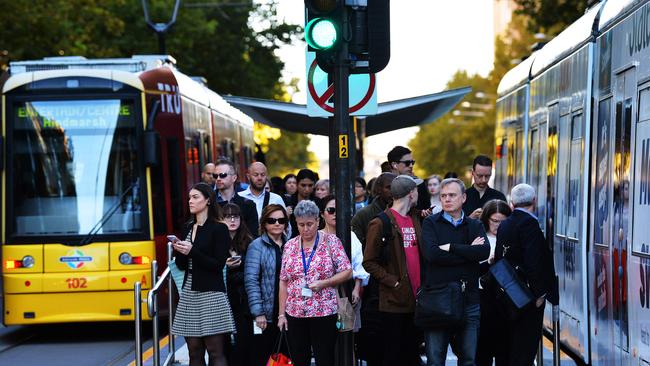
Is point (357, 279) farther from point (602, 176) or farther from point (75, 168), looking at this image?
point (75, 168)

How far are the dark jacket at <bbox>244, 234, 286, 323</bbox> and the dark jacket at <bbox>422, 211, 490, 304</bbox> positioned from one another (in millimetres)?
1090

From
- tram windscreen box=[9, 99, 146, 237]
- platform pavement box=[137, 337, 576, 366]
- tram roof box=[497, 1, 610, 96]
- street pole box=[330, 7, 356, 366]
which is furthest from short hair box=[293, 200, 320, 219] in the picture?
tram windscreen box=[9, 99, 146, 237]

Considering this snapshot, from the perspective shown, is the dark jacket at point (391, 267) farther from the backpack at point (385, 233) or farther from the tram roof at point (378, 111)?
the tram roof at point (378, 111)

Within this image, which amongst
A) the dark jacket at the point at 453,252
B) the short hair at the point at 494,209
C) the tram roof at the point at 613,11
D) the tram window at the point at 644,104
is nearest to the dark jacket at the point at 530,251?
the dark jacket at the point at 453,252

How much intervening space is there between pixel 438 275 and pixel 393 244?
446 mm

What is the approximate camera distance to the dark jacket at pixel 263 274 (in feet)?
32.1

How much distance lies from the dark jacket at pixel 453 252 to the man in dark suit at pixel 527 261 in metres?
0.39

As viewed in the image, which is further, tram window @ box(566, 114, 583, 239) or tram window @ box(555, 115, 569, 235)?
tram window @ box(555, 115, 569, 235)

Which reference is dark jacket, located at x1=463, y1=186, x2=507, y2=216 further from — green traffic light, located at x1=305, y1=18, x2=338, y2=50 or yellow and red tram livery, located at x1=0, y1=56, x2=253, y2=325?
green traffic light, located at x1=305, y1=18, x2=338, y2=50

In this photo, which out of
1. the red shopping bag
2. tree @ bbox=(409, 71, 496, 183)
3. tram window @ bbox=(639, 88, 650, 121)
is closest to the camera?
tram window @ bbox=(639, 88, 650, 121)

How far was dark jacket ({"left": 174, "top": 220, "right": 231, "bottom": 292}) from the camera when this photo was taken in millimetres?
9680

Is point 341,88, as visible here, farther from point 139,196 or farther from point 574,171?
point 139,196

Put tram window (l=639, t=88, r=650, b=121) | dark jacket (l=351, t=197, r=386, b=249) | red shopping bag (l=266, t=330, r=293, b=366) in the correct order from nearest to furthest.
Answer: tram window (l=639, t=88, r=650, b=121), red shopping bag (l=266, t=330, r=293, b=366), dark jacket (l=351, t=197, r=386, b=249)

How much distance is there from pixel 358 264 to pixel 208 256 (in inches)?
44.0
